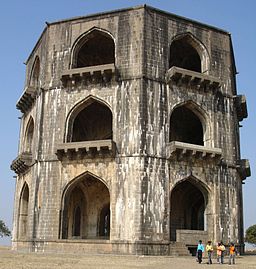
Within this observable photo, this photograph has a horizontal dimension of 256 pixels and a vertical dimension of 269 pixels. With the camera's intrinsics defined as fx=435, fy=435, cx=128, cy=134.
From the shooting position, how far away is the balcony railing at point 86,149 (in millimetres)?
24091

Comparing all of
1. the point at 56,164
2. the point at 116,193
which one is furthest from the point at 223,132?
the point at 56,164

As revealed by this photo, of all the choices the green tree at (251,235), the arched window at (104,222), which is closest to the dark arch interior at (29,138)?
the arched window at (104,222)

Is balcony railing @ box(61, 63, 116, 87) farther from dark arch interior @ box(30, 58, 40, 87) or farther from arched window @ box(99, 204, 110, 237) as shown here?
arched window @ box(99, 204, 110, 237)

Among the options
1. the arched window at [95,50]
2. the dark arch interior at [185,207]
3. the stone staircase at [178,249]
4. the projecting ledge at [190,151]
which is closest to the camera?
the stone staircase at [178,249]

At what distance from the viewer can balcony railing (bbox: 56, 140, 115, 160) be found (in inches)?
948

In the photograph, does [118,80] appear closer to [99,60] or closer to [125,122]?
[125,122]

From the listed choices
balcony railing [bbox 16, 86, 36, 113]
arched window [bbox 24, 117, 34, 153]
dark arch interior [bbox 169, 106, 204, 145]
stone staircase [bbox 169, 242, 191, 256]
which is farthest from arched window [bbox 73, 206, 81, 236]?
stone staircase [bbox 169, 242, 191, 256]

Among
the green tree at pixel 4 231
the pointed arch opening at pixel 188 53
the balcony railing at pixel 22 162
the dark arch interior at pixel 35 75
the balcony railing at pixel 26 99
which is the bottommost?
the green tree at pixel 4 231

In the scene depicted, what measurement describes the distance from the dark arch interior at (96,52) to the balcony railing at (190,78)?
602 cm

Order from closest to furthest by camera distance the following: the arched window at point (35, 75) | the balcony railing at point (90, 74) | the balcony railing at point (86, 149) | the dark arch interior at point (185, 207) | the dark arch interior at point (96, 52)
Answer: the balcony railing at point (86, 149) → the balcony railing at point (90, 74) → the dark arch interior at point (96, 52) → the dark arch interior at point (185, 207) → the arched window at point (35, 75)

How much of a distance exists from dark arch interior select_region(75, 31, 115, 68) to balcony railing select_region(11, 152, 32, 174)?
24.7 feet

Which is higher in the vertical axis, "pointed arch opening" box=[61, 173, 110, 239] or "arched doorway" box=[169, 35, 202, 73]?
"arched doorway" box=[169, 35, 202, 73]

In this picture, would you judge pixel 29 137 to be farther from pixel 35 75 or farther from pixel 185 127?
pixel 185 127

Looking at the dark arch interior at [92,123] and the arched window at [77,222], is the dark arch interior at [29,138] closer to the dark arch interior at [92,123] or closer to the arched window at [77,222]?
the dark arch interior at [92,123]
